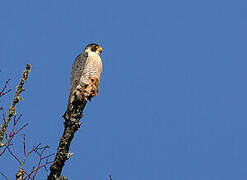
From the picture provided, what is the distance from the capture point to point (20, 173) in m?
4.02

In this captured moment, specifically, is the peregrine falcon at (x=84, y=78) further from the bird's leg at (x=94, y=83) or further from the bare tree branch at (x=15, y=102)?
the bare tree branch at (x=15, y=102)

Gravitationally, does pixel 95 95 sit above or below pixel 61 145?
above

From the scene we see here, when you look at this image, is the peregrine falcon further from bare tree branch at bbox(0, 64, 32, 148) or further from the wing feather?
bare tree branch at bbox(0, 64, 32, 148)

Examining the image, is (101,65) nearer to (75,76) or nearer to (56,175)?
(75,76)

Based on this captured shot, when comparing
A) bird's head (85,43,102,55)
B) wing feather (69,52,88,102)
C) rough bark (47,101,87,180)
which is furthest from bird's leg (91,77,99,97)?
bird's head (85,43,102,55)

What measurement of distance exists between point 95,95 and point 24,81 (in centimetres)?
254

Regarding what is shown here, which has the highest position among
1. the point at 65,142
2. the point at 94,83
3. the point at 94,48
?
the point at 94,48

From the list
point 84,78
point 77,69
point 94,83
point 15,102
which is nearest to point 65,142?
point 15,102

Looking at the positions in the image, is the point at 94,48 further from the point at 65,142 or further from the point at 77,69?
the point at 65,142

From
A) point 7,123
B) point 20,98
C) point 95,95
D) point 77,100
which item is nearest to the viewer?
point 7,123

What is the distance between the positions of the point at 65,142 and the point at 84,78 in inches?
107

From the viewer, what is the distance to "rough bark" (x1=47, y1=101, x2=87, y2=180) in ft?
15.6

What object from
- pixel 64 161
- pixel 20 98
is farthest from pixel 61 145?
pixel 20 98

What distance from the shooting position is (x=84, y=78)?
7.68 meters
